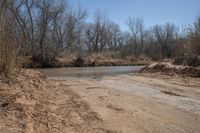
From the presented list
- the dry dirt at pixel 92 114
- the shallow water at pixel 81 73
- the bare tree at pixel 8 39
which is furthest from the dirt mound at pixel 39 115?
the shallow water at pixel 81 73

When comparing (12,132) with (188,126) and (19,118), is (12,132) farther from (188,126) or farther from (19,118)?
(188,126)

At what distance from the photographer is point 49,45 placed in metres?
47.7

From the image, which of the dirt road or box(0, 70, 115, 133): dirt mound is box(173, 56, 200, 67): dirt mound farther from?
box(0, 70, 115, 133): dirt mound

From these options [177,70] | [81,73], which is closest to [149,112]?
[177,70]

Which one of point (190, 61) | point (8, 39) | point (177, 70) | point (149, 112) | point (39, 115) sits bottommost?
point (149, 112)

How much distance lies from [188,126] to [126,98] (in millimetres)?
3276

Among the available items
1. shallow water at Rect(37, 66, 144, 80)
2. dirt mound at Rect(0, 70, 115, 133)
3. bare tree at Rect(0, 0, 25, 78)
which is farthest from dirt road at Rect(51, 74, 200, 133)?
shallow water at Rect(37, 66, 144, 80)

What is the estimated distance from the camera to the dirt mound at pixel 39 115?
584 cm

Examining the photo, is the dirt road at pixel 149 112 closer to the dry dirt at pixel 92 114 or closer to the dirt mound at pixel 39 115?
the dry dirt at pixel 92 114

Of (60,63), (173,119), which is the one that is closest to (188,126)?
(173,119)

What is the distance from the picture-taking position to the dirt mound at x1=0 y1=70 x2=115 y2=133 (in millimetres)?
5845

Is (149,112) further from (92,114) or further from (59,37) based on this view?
→ (59,37)

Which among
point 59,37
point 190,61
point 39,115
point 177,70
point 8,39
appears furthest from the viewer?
point 59,37

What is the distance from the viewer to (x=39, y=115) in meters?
6.65
